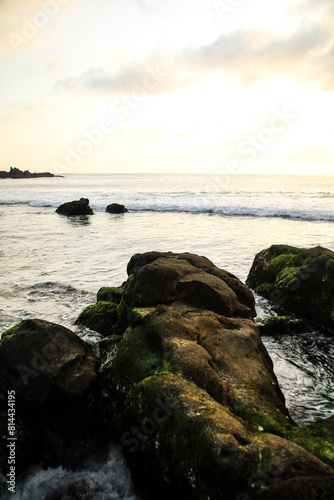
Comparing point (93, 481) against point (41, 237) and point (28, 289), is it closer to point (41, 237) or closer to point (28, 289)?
point (28, 289)

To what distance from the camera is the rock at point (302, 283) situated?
6.71 m

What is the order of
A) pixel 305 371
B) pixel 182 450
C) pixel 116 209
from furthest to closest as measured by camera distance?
pixel 116 209
pixel 305 371
pixel 182 450

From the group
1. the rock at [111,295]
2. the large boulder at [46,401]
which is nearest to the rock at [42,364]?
the large boulder at [46,401]

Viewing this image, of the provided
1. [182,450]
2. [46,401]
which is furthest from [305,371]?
[46,401]

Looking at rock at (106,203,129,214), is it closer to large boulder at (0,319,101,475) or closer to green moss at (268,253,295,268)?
green moss at (268,253,295,268)

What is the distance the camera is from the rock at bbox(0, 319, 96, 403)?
380 cm

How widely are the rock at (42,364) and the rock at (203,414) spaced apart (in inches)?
13.2

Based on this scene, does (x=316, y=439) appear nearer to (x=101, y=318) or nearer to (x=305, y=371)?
(x=305, y=371)

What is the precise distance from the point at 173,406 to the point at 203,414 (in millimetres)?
308

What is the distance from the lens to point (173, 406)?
3055 mm

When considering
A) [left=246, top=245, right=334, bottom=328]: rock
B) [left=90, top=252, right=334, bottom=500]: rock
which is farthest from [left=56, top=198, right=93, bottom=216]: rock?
[left=90, top=252, right=334, bottom=500]: rock

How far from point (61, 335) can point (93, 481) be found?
1693mm

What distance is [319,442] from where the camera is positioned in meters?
3.01

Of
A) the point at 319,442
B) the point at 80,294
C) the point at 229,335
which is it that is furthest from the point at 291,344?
the point at 80,294
